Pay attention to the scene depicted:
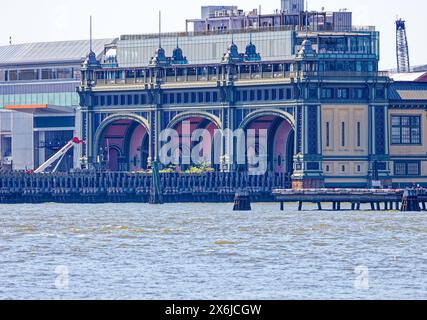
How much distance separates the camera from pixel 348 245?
101 metres

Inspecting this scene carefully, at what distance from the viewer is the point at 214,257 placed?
90062 mm

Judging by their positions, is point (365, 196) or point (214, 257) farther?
point (365, 196)

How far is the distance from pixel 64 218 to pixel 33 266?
62.9 meters

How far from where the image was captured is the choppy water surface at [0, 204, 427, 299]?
71312 mm

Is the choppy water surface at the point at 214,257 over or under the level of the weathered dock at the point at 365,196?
under

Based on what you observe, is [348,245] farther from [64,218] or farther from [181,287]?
[64,218]

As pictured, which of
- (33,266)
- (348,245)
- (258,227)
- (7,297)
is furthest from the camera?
(258,227)

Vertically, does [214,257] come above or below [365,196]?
below

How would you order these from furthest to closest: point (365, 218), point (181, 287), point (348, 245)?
point (365, 218), point (348, 245), point (181, 287)

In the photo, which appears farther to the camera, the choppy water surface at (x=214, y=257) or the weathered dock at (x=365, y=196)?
the weathered dock at (x=365, y=196)

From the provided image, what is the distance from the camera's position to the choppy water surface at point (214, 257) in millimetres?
71312
